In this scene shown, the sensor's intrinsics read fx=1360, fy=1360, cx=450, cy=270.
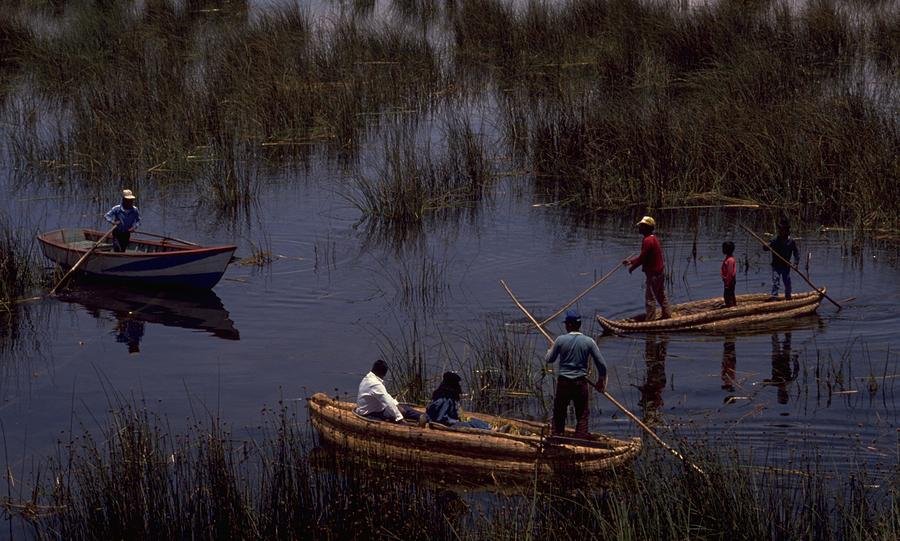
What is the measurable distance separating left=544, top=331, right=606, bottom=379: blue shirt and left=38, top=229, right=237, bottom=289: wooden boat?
333 inches

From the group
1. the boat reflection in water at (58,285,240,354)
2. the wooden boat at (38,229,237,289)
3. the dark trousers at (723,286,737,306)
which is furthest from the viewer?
the wooden boat at (38,229,237,289)

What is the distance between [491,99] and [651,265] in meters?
Result: 15.5

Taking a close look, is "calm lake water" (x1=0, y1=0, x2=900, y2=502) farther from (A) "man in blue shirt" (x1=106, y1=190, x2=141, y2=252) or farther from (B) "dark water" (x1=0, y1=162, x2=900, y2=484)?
(A) "man in blue shirt" (x1=106, y1=190, x2=141, y2=252)

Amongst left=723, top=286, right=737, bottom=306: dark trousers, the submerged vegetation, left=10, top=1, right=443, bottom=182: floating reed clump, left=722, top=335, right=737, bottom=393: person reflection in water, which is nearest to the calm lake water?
left=722, top=335, right=737, bottom=393: person reflection in water

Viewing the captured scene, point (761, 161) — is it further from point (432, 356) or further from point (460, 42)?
point (460, 42)

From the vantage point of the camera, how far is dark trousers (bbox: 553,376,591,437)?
1273cm

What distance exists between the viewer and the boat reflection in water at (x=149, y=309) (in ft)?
63.5

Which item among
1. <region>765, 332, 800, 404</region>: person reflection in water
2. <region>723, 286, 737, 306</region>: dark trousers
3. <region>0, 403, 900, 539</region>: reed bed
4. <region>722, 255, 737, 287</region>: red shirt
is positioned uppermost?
<region>722, 255, 737, 287</region>: red shirt

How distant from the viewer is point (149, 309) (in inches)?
814

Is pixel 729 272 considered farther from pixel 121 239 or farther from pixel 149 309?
pixel 121 239

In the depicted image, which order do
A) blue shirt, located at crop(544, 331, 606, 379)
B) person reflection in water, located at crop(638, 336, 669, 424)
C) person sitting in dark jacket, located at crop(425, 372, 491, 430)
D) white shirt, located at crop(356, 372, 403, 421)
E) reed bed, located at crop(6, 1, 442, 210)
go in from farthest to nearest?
reed bed, located at crop(6, 1, 442, 210) < person reflection in water, located at crop(638, 336, 669, 424) < white shirt, located at crop(356, 372, 403, 421) < person sitting in dark jacket, located at crop(425, 372, 491, 430) < blue shirt, located at crop(544, 331, 606, 379)

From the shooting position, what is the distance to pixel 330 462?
11.4 meters

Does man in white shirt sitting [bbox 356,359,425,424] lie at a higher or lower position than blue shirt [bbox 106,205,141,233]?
lower

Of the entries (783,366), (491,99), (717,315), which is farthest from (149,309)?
(491,99)
